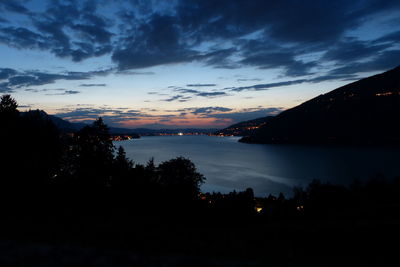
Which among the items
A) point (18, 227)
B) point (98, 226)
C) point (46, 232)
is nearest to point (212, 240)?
point (98, 226)

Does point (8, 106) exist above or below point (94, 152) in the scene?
above

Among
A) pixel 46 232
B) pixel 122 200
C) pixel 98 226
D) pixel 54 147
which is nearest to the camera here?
pixel 46 232

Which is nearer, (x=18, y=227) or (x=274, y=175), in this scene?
(x=18, y=227)

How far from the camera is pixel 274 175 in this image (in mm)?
105750

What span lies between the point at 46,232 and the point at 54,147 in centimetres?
1881

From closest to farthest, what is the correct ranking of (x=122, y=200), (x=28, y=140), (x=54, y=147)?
(x=122, y=200), (x=28, y=140), (x=54, y=147)

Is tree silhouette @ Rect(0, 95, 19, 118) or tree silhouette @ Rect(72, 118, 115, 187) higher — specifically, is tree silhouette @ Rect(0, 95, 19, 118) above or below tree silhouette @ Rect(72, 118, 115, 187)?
above

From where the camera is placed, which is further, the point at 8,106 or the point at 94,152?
the point at 94,152

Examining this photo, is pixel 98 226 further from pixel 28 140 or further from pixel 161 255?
pixel 28 140

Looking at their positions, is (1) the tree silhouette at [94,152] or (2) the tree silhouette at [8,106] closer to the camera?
(2) the tree silhouette at [8,106]

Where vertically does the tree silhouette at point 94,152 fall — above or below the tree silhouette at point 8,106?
below

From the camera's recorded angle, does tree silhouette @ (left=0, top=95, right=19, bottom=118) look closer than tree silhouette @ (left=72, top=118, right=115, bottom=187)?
Yes

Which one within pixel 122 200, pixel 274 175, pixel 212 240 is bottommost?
pixel 274 175

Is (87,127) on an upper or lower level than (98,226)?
upper
